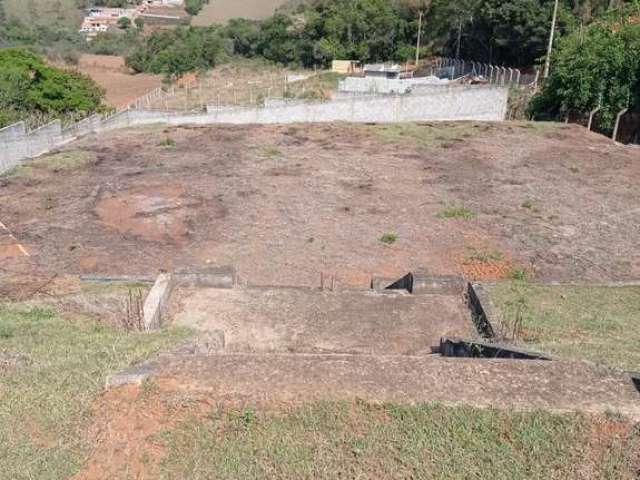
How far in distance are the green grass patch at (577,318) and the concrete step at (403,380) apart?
0.82 metres

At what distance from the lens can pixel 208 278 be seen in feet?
31.3

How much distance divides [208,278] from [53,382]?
4093mm

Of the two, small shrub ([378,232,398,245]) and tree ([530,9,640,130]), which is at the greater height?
tree ([530,9,640,130])

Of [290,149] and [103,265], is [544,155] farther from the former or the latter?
[103,265]

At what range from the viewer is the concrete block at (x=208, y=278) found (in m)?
9.51

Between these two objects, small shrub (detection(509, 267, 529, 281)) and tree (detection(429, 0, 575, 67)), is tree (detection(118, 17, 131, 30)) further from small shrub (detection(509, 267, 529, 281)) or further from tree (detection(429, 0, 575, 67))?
small shrub (detection(509, 267, 529, 281))

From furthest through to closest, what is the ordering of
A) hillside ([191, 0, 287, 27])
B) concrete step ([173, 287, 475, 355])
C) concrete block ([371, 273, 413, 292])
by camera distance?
hillside ([191, 0, 287, 27]) < concrete block ([371, 273, 413, 292]) < concrete step ([173, 287, 475, 355])

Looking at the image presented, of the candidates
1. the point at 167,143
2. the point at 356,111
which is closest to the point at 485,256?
the point at 167,143

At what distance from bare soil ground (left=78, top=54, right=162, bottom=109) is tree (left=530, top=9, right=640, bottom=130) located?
25998 millimetres

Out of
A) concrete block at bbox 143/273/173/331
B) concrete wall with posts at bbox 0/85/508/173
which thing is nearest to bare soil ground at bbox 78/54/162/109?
concrete wall with posts at bbox 0/85/508/173

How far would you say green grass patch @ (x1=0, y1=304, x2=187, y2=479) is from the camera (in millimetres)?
4676

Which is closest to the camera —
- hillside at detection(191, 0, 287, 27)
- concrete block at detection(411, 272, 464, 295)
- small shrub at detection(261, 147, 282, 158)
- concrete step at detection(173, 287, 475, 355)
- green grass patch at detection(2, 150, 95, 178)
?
concrete step at detection(173, 287, 475, 355)

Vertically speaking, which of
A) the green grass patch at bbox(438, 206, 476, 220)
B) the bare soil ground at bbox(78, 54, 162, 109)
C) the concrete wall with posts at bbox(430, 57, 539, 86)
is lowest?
the bare soil ground at bbox(78, 54, 162, 109)

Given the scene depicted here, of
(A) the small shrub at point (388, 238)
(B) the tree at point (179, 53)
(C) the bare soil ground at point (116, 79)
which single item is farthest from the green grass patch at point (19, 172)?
(B) the tree at point (179, 53)
